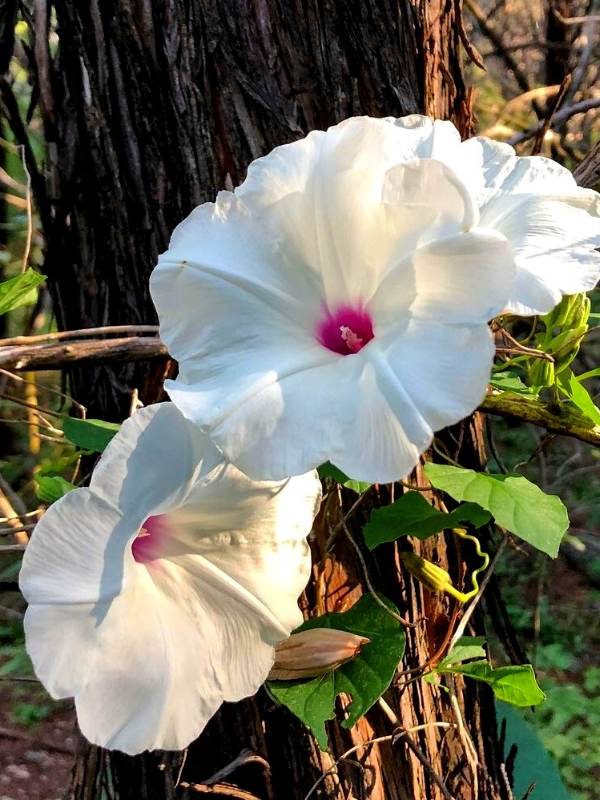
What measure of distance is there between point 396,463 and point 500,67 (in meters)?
3.88

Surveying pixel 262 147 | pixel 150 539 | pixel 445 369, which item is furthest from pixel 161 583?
pixel 262 147

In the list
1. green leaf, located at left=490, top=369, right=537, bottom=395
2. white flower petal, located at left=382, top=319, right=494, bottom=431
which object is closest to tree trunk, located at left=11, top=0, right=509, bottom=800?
green leaf, located at left=490, top=369, right=537, bottom=395

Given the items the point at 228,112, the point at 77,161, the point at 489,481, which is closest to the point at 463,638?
the point at 489,481

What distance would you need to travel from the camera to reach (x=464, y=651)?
0.86 meters

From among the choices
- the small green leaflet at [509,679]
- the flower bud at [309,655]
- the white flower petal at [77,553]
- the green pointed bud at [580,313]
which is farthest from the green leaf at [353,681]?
the green pointed bud at [580,313]

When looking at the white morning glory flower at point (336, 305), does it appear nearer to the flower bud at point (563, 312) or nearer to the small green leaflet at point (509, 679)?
the flower bud at point (563, 312)

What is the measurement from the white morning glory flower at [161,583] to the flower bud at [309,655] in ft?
0.25

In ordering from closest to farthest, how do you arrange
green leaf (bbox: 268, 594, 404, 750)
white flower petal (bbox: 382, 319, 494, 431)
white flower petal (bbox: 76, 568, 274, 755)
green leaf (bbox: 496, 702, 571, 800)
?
white flower petal (bbox: 382, 319, 494, 431) → white flower petal (bbox: 76, 568, 274, 755) → green leaf (bbox: 268, 594, 404, 750) → green leaf (bbox: 496, 702, 571, 800)

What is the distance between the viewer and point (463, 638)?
886mm

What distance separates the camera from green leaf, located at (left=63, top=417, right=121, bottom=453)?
77 cm

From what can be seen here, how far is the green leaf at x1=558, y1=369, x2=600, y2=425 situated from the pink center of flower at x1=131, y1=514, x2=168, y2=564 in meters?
0.41

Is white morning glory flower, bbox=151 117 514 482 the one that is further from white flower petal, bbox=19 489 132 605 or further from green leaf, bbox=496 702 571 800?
green leaf, bbox=496 702 571 800

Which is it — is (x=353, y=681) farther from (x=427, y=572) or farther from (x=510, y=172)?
(x=510, y=172)

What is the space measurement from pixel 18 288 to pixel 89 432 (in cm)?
17
